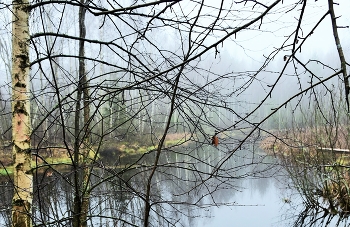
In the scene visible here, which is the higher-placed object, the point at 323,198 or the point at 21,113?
the point at 21,113

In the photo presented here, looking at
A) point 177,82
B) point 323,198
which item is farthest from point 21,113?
point 323,198

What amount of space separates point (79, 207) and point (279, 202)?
24.5 feet

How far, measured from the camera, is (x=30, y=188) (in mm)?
2121

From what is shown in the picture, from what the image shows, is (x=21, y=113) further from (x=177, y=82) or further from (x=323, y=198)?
(x=323, y=198)


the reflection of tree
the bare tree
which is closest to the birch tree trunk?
the bare tree

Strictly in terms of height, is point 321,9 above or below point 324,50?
below

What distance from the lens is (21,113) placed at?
211cm

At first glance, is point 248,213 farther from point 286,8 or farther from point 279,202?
point 286,8

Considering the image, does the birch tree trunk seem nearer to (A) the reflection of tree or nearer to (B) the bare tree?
(B) the bare tree

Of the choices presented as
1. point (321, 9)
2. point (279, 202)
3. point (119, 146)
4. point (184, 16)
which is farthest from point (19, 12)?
point (119, 146)

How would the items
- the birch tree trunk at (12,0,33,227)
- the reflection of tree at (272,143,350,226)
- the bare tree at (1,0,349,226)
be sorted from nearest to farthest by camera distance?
the bare tree at (1,0,349,226) < the birch tree trunk at (12,0,33,227) < the reflection of tree at (272,143,350,226)

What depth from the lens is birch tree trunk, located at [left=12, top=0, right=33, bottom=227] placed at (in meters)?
2.08

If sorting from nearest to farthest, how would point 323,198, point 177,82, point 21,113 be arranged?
point 177,82 < point 21,113 < point 323,198

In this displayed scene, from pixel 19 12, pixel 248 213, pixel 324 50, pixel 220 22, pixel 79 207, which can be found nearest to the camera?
pixel 220 22
